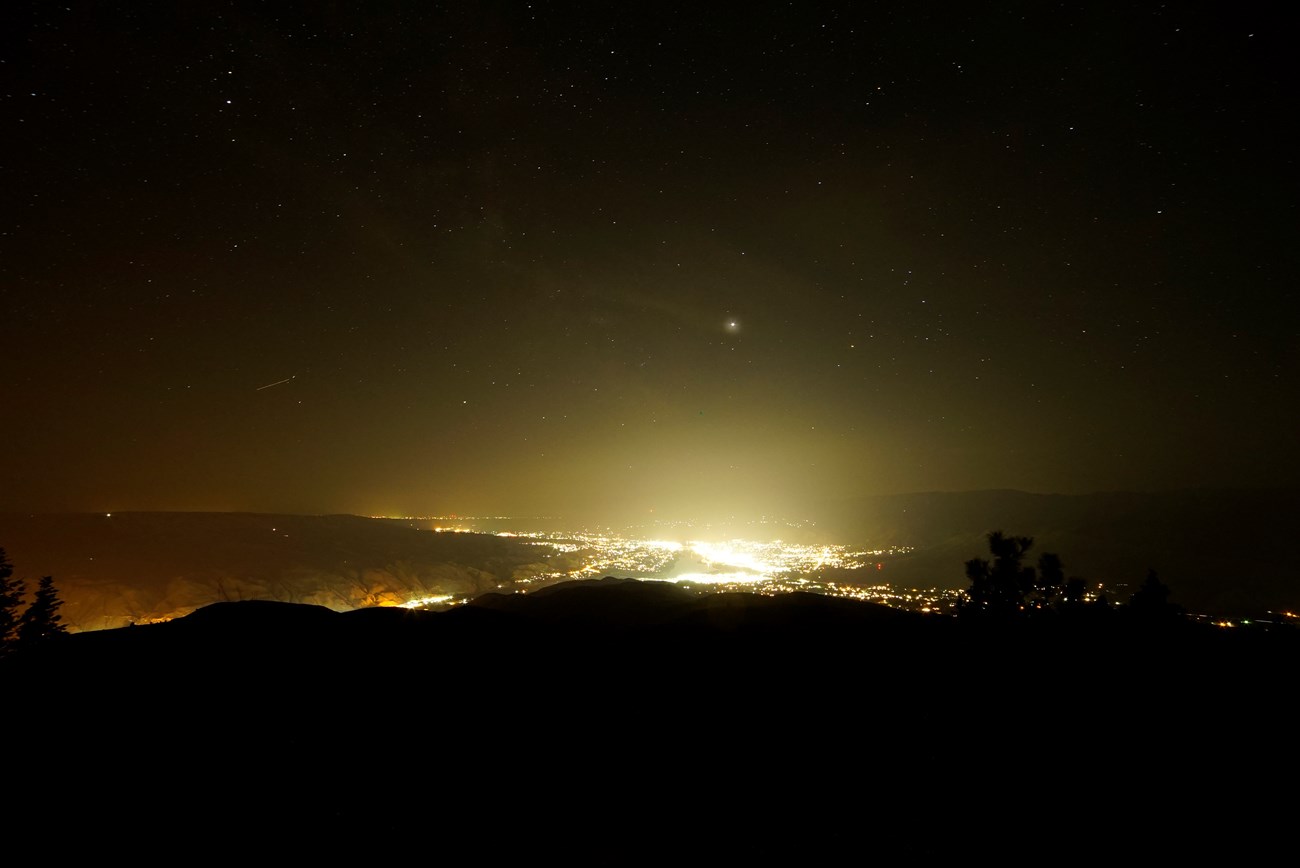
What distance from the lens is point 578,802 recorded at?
12.4 meters

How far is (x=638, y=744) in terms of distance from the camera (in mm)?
14906

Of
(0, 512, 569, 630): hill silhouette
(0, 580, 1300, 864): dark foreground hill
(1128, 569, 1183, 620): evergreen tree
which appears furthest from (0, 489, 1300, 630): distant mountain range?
(1128, 569, 1183, 620): evergreen tree

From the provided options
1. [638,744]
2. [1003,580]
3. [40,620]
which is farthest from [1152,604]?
[40,620]

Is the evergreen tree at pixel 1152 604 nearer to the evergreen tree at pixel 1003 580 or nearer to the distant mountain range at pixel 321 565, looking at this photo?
the evergreen tree at pixel 1003 580

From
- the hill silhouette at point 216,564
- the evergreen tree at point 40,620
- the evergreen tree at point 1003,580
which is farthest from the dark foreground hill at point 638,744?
the hill silhouette at point 216,564

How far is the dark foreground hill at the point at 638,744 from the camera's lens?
10.6 metres

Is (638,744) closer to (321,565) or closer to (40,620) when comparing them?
(40,620)

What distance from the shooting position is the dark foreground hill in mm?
10641

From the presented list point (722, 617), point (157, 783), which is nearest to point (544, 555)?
point (722, 617)

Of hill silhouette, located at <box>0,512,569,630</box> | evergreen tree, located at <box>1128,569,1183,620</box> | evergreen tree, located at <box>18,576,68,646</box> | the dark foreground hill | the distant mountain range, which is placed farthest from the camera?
the distant mountain range

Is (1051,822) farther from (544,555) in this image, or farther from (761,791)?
(544,555)

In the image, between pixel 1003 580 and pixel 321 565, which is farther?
pixel 321 565

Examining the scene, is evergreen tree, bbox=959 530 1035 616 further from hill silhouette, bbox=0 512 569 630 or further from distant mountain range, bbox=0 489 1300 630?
hill silhouette, bbox=0 512 569 630

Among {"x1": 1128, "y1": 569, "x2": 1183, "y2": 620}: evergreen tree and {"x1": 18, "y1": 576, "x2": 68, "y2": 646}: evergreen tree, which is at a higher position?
{"x1": 1128, "y1": 569, "x2": 1183, "y2": 620}: evergreen tree
